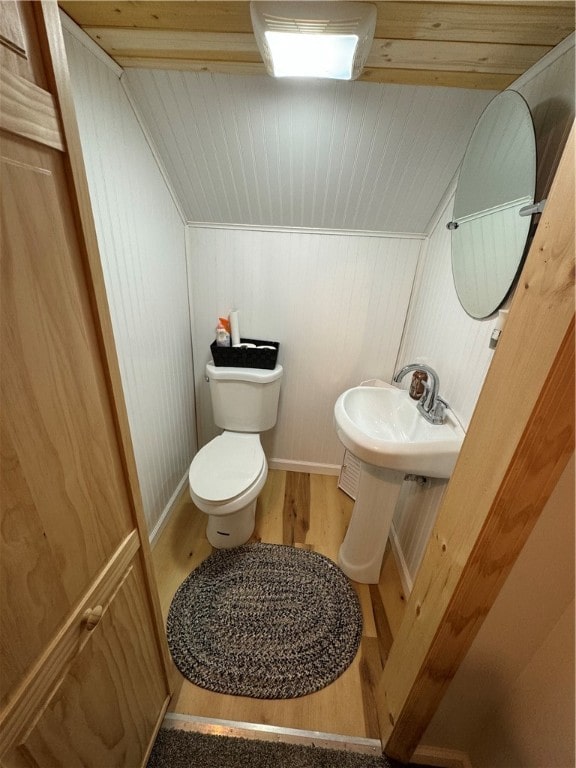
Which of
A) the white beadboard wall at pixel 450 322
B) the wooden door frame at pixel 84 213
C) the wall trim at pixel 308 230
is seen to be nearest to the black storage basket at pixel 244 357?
the wall trim at pixel 308 230

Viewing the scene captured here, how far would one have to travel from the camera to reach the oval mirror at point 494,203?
86cm

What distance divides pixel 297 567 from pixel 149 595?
84 cm

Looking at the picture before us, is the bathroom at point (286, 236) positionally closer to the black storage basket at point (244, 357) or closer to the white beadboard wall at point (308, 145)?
the white beadboard wall at point (308, 145)

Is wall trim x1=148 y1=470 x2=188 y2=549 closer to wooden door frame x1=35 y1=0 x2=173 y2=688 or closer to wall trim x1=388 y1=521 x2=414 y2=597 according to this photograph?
wooden door frame x1=35 y1=0 x2=173 y2=688

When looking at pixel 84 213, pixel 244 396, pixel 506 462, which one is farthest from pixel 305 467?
pixel 84 213

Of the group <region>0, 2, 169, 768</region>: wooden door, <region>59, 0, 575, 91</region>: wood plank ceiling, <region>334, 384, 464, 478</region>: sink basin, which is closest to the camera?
<region>0, 2, 169, 768</region>: wooden door

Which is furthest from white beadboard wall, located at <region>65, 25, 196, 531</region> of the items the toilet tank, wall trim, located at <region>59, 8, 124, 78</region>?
the toilet tank

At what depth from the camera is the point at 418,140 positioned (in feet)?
3.75

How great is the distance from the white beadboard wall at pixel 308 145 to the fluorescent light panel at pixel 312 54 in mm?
148

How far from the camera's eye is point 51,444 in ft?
1.54

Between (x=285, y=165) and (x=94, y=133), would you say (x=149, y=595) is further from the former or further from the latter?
(x=285, y=165)

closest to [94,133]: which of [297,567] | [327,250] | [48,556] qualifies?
[327,250]

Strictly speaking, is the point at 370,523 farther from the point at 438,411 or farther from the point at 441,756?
the point at 441,756

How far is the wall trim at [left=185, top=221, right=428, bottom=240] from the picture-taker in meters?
1.52
